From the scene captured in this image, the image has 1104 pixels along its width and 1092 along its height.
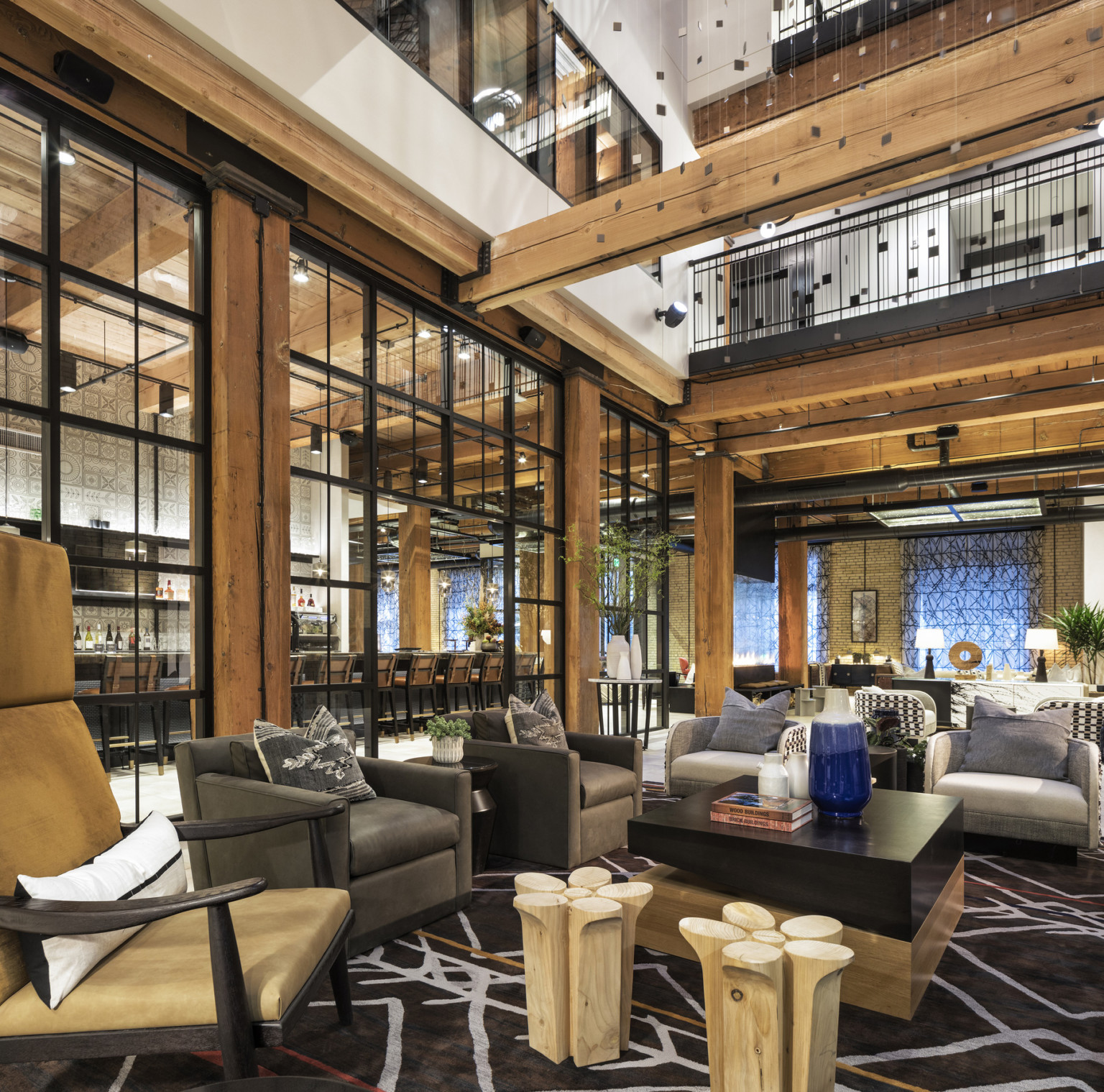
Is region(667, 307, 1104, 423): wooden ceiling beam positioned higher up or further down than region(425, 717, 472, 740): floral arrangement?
higher up

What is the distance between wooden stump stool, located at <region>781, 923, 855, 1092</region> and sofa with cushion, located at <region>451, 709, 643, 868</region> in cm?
190

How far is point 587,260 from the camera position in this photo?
15.6 feet

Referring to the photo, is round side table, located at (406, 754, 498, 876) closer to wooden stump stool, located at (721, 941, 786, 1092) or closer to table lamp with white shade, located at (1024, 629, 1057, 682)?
wooden stump stool, located at (721, 941, 786, 1092)

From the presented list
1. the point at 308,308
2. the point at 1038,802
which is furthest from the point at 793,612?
the point at 308,308

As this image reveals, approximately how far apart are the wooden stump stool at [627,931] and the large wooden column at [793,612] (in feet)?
41.4

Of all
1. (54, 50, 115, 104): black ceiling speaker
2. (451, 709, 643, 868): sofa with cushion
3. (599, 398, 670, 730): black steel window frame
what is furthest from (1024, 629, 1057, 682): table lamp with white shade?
(54, 50, 115, 104): black ceiling speaker

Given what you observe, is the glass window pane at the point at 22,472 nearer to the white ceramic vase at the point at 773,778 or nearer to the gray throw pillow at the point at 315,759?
the gray throw pillow at the point at 315,759

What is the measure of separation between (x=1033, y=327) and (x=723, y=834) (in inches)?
218

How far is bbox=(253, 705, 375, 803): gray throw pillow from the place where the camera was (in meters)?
2.98

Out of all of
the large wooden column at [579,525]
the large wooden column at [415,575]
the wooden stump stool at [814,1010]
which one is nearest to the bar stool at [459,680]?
the large wooden column at [415,575]

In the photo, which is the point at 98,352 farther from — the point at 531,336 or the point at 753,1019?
the point at 753,1019

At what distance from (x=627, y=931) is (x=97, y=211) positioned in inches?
148

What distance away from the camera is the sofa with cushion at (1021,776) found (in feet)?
13.3

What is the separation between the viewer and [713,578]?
A: 9719 millimetres
